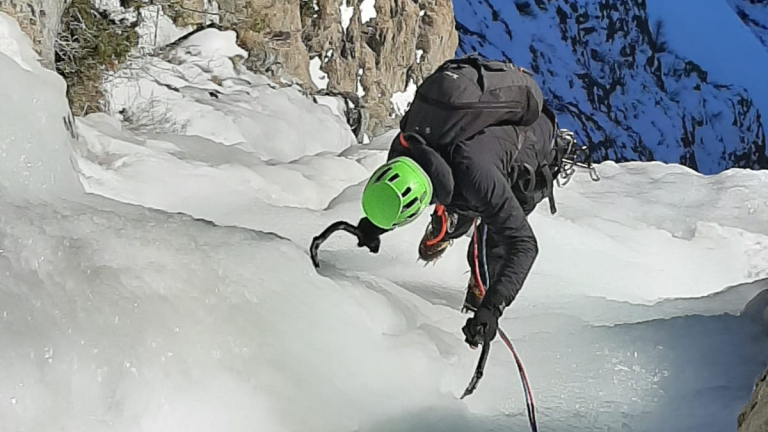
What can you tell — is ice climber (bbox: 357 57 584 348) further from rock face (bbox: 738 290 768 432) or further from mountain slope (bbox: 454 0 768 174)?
mountain slope (bbox: 454 0 768 174)

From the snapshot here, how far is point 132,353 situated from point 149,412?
0.12m

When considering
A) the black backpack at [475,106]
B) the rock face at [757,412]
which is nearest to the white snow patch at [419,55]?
the black backpack at [475,106]

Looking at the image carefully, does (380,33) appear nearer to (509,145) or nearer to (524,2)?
(524,2)

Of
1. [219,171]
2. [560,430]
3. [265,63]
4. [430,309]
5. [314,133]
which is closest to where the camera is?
[560,430]

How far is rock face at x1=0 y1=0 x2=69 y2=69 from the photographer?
2754 mm

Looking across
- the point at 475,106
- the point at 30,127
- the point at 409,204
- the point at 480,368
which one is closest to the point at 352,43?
the point at 30,127

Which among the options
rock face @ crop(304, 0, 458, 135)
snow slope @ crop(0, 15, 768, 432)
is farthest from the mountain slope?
snow slope @ crop(0, 15, 768, 432)

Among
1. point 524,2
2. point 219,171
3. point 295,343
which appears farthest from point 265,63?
point 524,2

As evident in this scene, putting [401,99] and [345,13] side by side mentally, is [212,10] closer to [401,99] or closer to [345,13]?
[345,13]

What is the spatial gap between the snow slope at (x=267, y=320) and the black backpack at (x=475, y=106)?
0.51 meters

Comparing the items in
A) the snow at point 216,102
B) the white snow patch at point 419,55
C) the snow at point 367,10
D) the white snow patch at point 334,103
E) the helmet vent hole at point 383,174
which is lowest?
the white snow patch at point 419,55

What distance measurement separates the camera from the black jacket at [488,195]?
1779mm

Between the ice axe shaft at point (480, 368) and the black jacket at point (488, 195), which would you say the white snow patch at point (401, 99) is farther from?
the ice axe shaft at point (480, 368)

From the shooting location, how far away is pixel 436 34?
54.7ft
